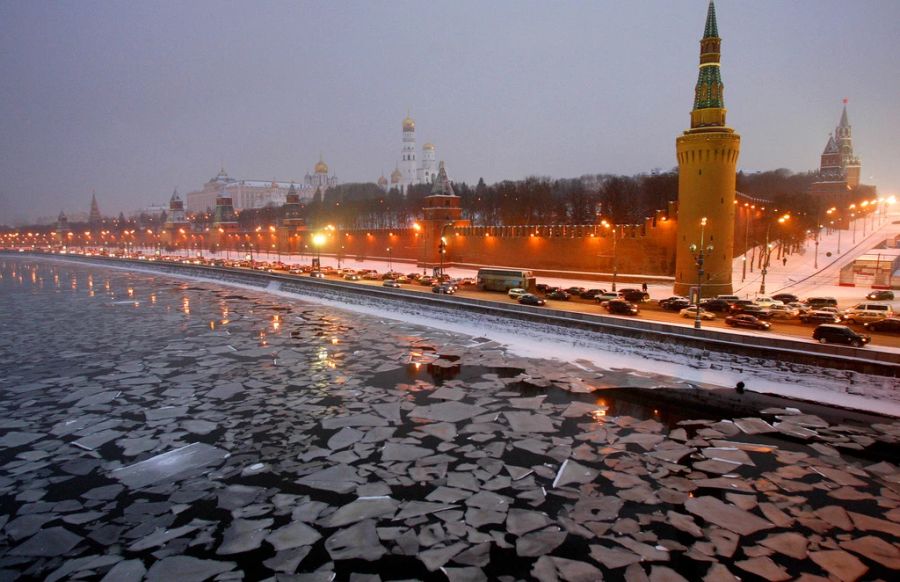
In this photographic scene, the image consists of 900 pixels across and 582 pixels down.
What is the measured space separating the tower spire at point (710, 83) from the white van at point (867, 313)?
41.4 feet

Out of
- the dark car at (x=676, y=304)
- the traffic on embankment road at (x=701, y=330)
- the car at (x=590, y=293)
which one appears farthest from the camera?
the car at (x=590, y=293)

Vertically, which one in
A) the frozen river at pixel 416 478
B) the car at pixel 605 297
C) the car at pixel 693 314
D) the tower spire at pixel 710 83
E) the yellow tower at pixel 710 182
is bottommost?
the frozen river at pixel 416 478

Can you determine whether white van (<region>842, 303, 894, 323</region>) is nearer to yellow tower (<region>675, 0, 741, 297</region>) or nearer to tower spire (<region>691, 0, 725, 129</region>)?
yellow tower (<region>675, 0, 741, 297</region>)

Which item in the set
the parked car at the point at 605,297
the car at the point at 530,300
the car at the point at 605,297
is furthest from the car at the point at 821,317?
the car at the point at 530,300

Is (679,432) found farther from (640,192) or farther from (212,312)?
(640,192)

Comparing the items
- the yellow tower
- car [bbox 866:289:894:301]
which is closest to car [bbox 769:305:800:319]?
the yellow tower

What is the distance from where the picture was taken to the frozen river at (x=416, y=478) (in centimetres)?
787

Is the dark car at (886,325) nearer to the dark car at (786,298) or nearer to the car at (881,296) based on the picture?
the dark car at (786,298)

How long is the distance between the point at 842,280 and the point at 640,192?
3020 centimetres

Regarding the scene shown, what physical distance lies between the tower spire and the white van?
41.4ft

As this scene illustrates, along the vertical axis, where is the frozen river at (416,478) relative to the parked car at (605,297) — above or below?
below

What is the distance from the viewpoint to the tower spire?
30.4 metres

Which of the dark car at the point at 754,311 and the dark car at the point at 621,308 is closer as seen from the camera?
the dark car at the point at 754,311

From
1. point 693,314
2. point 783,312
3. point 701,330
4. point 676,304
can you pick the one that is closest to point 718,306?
point 676,304
